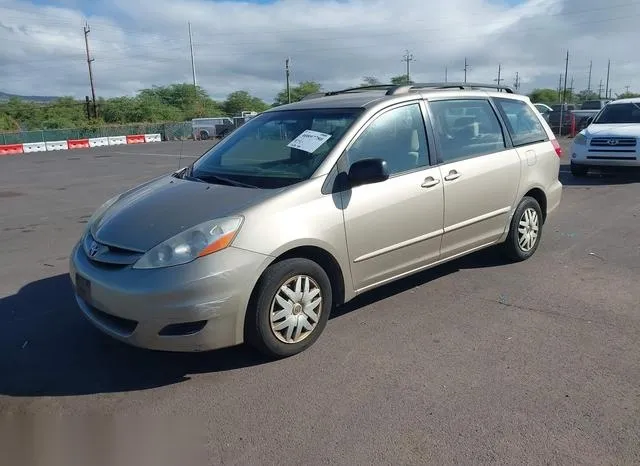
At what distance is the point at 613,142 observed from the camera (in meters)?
11.4

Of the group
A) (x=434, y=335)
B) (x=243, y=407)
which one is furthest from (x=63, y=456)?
(x=434, y=335)

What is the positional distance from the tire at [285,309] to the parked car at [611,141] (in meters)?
9.77

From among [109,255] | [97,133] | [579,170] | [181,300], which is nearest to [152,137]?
[97,133]

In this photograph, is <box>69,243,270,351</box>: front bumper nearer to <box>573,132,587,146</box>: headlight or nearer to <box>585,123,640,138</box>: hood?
<box>585,123,640,138</box>: hood

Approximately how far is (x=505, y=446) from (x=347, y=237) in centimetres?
173

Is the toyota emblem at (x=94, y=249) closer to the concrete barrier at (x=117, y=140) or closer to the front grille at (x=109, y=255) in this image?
the front grille at (x=109, y=255)

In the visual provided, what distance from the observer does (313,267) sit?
375 cm

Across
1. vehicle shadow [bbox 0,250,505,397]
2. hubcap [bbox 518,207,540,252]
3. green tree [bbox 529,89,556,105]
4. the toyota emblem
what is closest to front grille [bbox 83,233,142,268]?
the toyota emblem

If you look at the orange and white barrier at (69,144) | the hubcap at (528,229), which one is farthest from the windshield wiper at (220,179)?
the orange and white barrier at (69,144)

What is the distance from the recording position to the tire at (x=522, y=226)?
5.53m

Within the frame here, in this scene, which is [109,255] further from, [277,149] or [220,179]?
[277,149]

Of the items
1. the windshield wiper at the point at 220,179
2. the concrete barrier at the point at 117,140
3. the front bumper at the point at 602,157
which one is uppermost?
the windshield wiper at the point at 220,179

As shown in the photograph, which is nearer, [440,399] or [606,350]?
[440,399]

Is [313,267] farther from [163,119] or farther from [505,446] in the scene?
[163,119]
